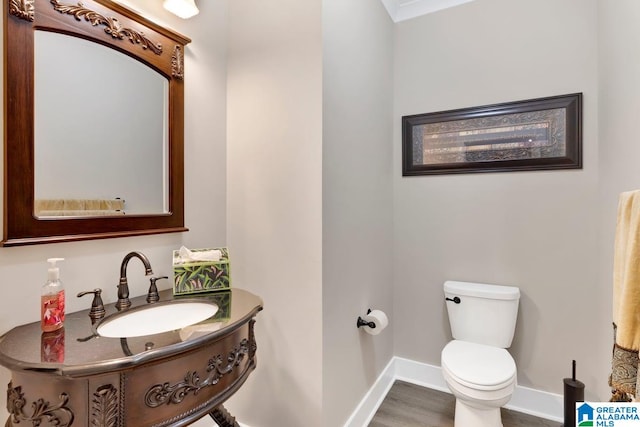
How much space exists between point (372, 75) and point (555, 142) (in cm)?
124

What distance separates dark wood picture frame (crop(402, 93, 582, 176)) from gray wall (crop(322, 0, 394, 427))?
0.25 m

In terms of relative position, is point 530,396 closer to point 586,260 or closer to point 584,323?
point 584,323

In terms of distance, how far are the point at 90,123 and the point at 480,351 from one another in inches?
88.1

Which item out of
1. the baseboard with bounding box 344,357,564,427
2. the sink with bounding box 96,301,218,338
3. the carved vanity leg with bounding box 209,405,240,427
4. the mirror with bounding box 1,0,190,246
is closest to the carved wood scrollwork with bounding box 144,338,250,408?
the sink with bounding box 96,301,218,338

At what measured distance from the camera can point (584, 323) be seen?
75.2 inches

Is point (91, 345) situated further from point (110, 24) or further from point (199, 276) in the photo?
point (110, 24)

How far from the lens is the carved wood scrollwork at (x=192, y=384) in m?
0.82

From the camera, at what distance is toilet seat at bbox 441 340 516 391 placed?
1.54 meters

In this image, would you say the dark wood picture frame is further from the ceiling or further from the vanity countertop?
the vanity countertop

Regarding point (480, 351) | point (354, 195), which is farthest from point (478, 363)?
point (354, 195)

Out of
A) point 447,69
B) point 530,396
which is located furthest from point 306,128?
point 530,396

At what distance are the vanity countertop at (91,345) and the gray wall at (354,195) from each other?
66 cm

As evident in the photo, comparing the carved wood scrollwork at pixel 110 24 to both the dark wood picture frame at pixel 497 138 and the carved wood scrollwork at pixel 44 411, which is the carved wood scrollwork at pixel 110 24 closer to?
the carved wood scrollwork at pixel 44 411

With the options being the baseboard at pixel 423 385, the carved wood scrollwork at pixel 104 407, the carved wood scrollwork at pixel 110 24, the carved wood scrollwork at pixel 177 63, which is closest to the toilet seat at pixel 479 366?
the baseboard at pixel 423 385
